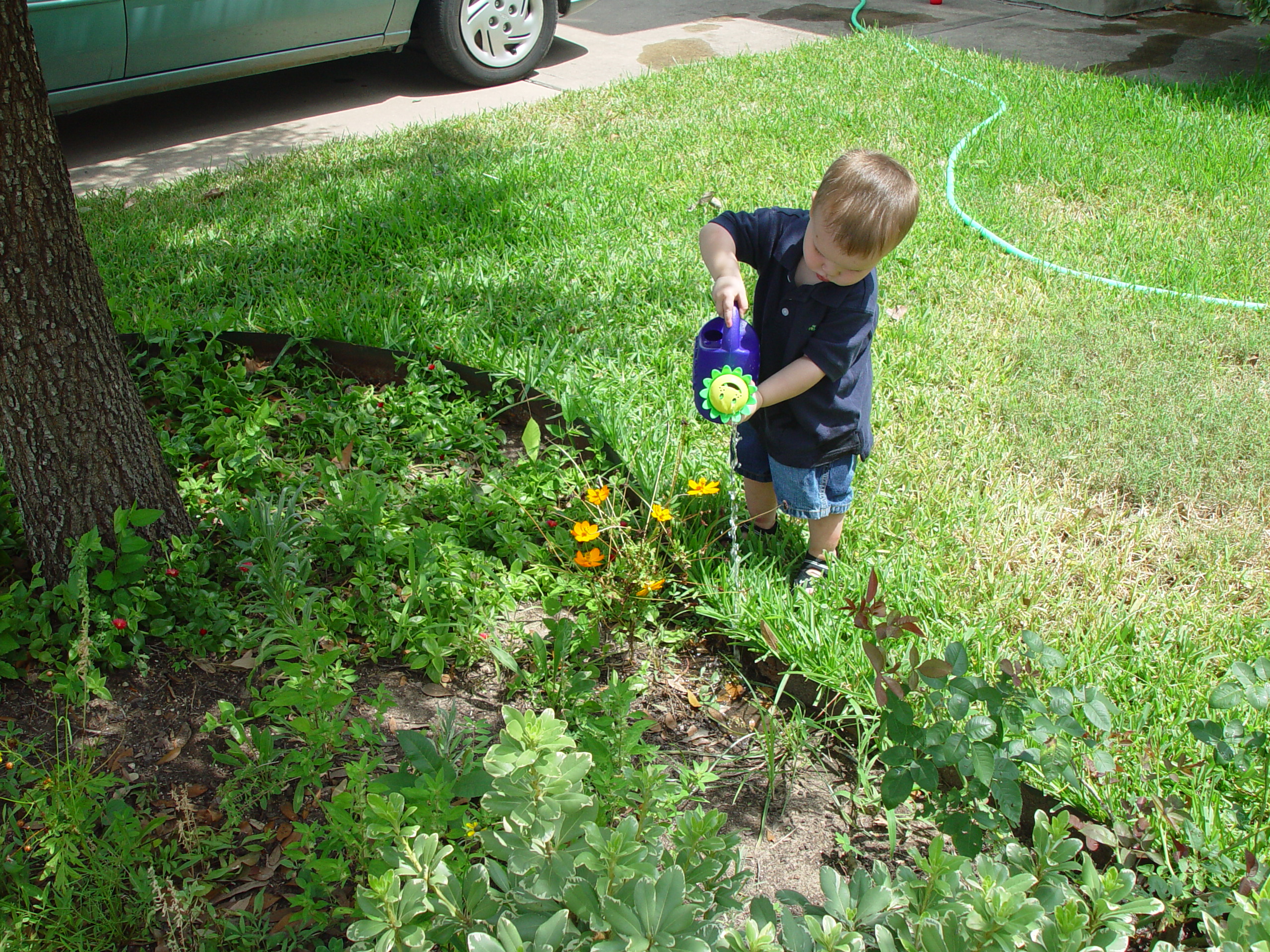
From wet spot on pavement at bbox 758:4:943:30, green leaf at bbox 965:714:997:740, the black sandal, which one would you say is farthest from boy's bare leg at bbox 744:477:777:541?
wet spot on pavement at bbox 758:4:943:30

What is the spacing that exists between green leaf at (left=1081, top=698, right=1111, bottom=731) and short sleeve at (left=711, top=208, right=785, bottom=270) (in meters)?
1.30

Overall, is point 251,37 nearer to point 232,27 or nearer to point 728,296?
point 232,27

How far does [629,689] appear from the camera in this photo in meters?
1.86

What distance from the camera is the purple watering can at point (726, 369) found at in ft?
7.03

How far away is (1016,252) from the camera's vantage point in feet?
13.9

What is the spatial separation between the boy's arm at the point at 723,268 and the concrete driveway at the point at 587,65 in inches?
161

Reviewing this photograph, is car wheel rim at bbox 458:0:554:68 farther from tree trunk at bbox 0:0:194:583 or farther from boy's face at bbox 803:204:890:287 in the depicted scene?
boy's face at bbox 803:204:890:287

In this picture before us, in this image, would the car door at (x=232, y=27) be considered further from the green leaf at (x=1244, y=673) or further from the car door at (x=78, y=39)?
the green leaf at (x=1244, y=673)

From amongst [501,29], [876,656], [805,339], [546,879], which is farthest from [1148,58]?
[546,879]

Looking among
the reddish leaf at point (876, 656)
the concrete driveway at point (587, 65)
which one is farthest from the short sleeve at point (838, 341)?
the concrete driveway at point (587, 65)

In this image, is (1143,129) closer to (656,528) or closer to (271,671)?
(656,528)

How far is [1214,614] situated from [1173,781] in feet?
2.23

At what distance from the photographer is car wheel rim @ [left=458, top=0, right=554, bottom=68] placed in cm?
653

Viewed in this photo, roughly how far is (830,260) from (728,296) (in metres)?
0.25
